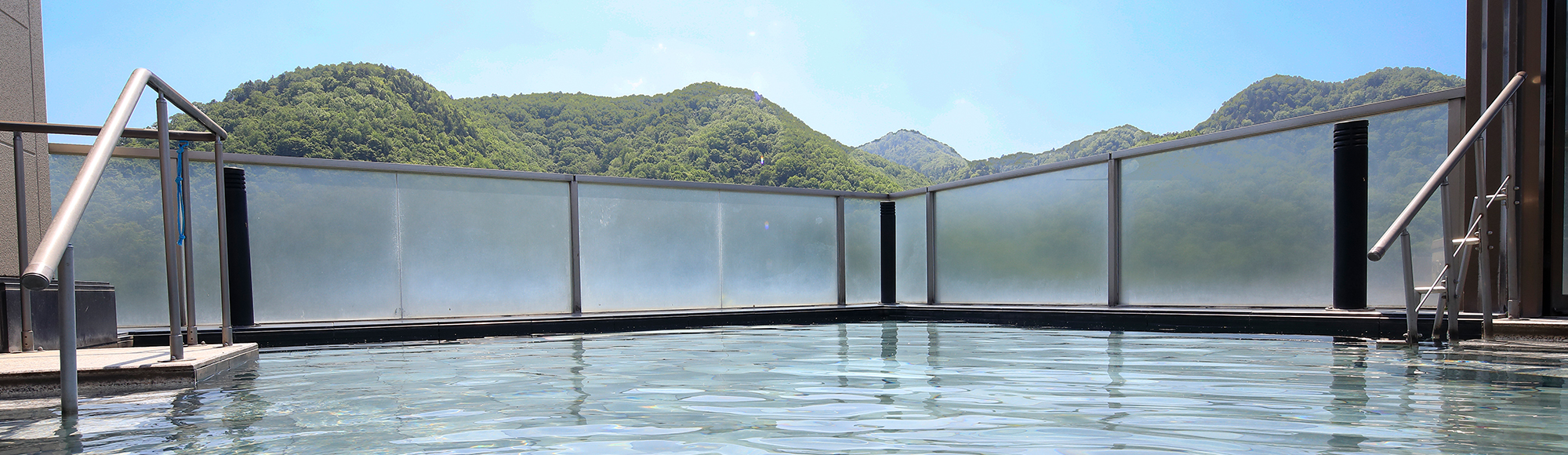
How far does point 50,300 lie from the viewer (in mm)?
3885

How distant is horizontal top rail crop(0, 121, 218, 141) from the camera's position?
3.38 meters

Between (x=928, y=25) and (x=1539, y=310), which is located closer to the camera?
(x=1539, y=310)

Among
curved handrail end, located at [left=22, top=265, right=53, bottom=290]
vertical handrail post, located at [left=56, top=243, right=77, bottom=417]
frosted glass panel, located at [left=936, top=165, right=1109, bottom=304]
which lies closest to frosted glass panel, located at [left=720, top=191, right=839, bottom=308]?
frosted glass panel, located at [left=936, top=165, right=1109, bottom=304]

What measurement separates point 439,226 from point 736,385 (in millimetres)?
5039

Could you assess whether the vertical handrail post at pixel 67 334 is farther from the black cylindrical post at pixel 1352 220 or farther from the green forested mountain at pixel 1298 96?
the green forested mountain at pixel 1298 96

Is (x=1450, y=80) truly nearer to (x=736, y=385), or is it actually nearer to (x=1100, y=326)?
(x=1100, y=326)

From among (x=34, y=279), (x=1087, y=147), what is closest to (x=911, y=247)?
(x=34, y=279)

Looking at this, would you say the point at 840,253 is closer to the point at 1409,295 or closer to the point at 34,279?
the point at 1409,295

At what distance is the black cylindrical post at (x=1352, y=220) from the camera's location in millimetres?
5176

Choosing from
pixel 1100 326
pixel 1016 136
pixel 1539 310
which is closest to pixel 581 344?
pixel 1100 326

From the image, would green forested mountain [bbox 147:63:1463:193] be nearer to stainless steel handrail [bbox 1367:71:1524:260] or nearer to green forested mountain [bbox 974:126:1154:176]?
green forested mountain [bbox 974:126:1154:176]

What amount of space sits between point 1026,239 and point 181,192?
691cm

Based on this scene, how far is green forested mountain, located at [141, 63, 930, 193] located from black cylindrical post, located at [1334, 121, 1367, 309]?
36.4 meters

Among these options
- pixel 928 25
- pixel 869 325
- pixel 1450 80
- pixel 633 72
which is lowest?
pixel 869 325
